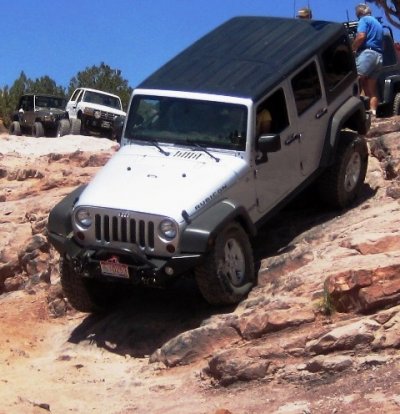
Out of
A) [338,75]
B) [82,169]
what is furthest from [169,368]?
[82,169]

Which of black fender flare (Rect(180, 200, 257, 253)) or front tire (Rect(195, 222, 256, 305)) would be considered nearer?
black fender flare (Rect(180, 200, 257, 253))

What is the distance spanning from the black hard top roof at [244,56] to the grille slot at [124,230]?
171 centimetres

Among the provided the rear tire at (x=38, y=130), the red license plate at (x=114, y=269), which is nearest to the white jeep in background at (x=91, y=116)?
the rear tire at (x=38, y=130)

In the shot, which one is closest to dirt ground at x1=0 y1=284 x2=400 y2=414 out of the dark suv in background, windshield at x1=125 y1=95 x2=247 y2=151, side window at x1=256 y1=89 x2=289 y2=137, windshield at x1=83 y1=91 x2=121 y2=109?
windshield at x1=125 y1=95 x2=247 y2=151

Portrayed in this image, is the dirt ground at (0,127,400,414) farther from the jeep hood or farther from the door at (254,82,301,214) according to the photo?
the jeep hood

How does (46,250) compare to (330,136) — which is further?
(46,250)

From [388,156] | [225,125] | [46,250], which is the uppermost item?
[225,125]

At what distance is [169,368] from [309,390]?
1.58 m

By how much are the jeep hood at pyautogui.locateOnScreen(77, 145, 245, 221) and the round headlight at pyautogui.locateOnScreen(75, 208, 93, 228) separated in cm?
8

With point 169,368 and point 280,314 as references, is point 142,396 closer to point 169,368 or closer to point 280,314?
point 169,368

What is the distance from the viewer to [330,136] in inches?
396

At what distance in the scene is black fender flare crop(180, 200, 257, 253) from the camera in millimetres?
7930

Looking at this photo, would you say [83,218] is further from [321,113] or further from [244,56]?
[321,113]

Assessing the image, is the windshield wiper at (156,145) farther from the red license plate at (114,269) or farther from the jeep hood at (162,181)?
the red license plate at (114,269)
